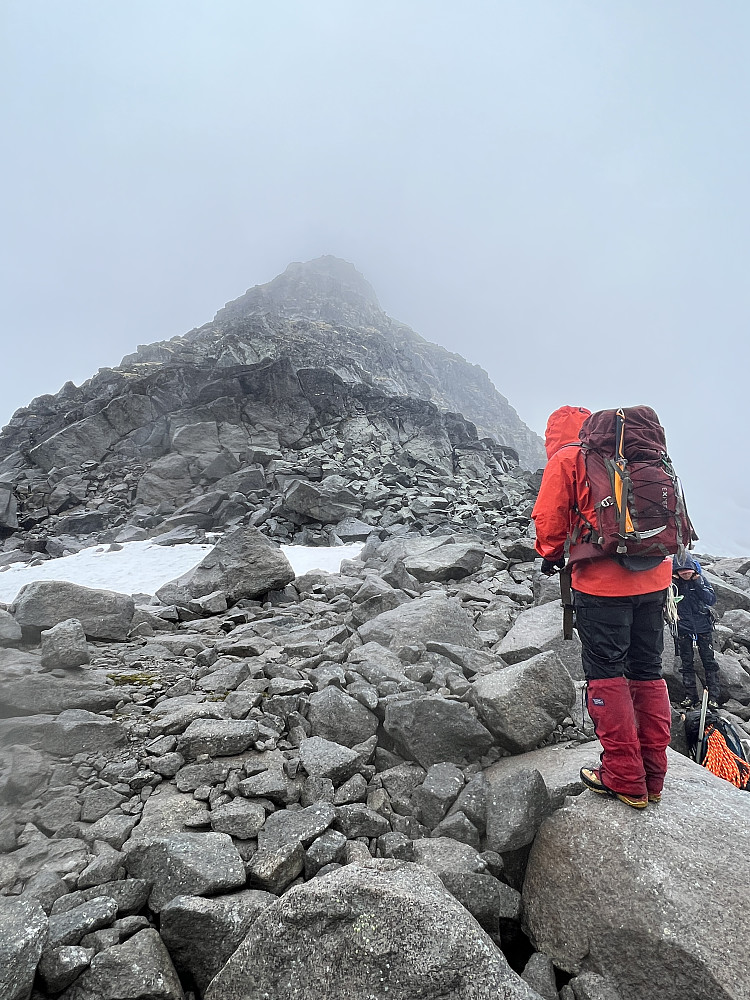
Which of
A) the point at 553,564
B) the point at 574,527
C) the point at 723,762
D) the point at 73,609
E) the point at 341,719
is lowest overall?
the point at 723,762

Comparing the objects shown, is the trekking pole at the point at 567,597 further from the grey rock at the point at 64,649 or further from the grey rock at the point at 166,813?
the grey rock at the point at 64,649

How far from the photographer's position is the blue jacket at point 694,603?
6871 mm

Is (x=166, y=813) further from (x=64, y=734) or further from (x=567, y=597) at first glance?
(x=567, y=597)

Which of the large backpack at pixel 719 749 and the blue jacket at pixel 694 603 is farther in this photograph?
the blue jacket at pixel 694 603

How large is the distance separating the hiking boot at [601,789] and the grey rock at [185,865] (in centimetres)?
264

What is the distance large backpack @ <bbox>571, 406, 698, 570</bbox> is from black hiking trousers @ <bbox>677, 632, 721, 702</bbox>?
4.03 meters

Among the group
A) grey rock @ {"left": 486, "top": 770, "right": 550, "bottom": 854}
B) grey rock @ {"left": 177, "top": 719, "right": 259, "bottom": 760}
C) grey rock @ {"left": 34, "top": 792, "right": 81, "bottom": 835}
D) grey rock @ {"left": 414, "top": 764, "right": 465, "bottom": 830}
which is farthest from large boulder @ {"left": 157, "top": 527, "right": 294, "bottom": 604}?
grey rock @ {"left": 486, "top": 770, "right": 550, "bottom": 854}

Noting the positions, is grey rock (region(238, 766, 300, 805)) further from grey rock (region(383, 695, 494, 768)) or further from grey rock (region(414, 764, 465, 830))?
grey rock (region(383, 695, 494, 768))

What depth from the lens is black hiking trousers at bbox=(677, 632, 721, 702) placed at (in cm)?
663

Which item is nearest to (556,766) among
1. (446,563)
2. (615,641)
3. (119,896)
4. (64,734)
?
(615,641)

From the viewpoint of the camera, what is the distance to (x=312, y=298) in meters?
116

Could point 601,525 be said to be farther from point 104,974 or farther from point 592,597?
point 104,974

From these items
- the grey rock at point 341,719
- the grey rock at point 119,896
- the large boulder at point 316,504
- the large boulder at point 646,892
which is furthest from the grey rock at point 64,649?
the large boulder at point 316,504

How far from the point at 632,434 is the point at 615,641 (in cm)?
164
